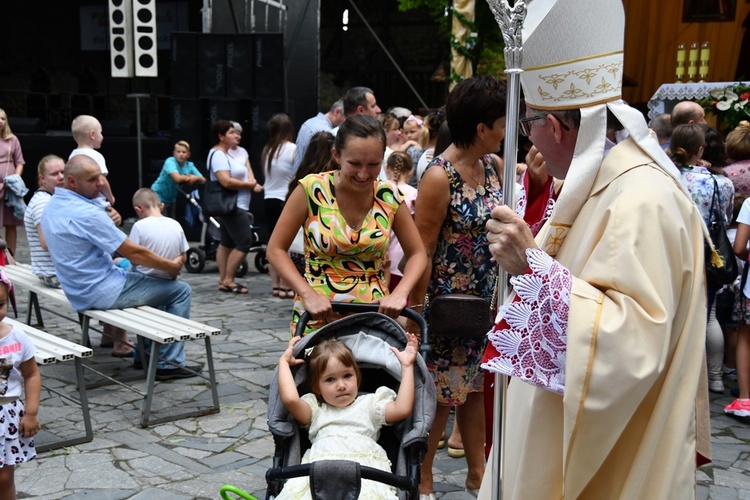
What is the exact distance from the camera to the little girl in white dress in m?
3.03

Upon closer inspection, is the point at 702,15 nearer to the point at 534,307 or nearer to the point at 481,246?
the point at 481,246

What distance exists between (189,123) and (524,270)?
11243 mm

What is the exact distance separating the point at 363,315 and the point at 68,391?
10.5 feet

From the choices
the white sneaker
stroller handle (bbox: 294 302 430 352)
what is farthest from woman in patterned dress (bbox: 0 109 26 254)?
the white sneaker

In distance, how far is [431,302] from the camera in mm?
3713

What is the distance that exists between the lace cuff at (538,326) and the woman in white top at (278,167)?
6979mm

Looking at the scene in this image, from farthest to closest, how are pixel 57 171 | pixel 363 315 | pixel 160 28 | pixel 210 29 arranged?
pixel 160 28 → pixel 210 29 → pixel 57 171 → pixel 363 315

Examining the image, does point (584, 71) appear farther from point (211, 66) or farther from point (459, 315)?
point (211, 66)

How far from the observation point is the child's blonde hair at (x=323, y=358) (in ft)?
10.4

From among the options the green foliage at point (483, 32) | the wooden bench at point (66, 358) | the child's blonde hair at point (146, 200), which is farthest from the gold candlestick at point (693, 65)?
the wooden bench at point (66, 358)

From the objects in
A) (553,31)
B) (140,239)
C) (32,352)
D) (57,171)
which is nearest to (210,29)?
(57,171)

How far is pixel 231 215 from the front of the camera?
916 cm

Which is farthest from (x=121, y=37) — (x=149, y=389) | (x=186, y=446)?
(x=186, y=446)

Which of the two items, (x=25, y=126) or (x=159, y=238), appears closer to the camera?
(x=159, y=238)
